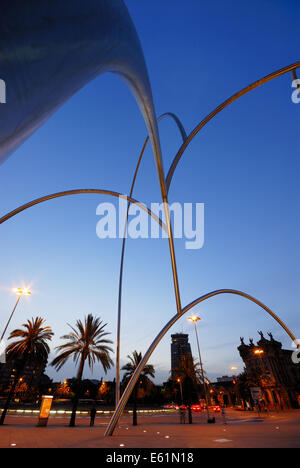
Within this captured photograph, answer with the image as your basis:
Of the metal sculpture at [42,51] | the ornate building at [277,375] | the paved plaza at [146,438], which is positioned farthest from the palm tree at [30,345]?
the ornate building at [277,375]

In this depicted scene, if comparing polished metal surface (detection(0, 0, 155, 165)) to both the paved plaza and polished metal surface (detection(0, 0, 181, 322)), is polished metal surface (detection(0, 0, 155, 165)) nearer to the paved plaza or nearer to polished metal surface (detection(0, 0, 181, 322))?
polished metal surface (detection(0, 0, 181, 322))

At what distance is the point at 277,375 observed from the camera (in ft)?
241

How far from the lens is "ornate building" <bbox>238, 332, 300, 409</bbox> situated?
69312 millimetres

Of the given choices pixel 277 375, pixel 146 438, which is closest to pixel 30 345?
pixel 146 438

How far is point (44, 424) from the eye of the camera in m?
19.7

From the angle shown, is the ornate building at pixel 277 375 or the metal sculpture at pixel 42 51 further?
the ornate building at pixel 277 375

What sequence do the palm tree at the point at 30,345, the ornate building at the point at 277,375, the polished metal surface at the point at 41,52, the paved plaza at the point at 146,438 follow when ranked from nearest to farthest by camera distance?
1. the polished metal surface at the point at 41,52
2. the paved plaza at the point at 146,438
3. the palm tree at the point at 30,345
4. the ornate building at the point at 277,375

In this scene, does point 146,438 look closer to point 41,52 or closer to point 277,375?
point 41,52

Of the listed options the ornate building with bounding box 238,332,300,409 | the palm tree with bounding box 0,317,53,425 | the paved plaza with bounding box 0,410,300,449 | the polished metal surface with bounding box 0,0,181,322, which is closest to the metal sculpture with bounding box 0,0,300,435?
the polished metal surface with bounding box 0,0,181,322

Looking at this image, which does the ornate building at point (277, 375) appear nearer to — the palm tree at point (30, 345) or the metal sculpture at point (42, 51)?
A: the palm tree at point (30, 345)

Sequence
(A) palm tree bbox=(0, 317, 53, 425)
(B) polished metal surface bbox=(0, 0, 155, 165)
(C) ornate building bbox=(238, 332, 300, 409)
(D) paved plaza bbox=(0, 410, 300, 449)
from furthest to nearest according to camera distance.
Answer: (C) ornate building bbox=(238, 332, 300, 409) → (A) palm tree bbox=(0, 317, 53, 425) → (D) paved plaza bbox=(0, 410, 300, 449) → (B) polished metal surface bbox=(0, 0, 155, 165)

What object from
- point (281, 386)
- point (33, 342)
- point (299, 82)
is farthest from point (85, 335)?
point (281, 386)

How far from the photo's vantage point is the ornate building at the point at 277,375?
69312 mm

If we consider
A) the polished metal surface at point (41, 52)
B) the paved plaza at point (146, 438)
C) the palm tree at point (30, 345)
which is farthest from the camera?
the palm tree at point (30, 345)
